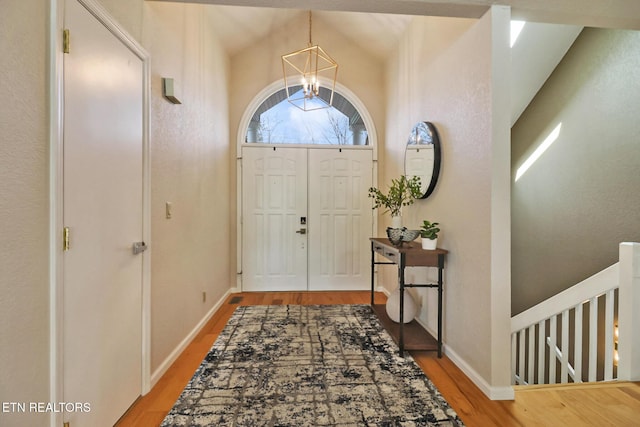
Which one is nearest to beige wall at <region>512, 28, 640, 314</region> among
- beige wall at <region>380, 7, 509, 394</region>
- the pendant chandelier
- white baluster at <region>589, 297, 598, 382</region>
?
white baluster at <region>589, 297, 598, 382</region>

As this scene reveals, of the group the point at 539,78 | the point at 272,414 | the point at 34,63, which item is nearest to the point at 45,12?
the point at 34,63

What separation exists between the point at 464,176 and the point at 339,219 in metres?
2.31

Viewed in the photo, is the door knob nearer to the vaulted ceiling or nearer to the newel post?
the vaulted ceiling

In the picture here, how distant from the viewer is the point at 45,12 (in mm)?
1188

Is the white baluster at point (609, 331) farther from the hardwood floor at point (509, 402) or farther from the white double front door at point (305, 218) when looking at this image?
the white double front door at point (305, 218)

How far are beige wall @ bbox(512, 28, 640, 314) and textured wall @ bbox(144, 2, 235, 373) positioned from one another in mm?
3725

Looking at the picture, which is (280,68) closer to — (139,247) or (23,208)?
(139,247)

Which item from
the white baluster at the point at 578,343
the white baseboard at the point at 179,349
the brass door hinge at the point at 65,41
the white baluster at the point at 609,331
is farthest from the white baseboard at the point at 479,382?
the brass door hinge at the point at 65,41

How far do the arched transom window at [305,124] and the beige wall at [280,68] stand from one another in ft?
0.63

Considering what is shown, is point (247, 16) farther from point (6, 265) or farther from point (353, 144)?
point (6, 265)

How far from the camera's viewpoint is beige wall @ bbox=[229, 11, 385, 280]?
4.23m

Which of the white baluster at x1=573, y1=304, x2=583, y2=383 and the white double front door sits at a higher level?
the white double front door

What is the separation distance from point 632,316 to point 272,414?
2.48m

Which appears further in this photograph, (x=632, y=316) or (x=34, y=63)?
(x=632, y=316)
